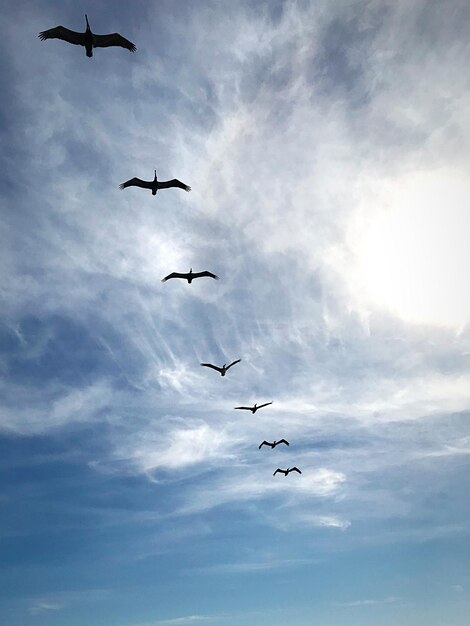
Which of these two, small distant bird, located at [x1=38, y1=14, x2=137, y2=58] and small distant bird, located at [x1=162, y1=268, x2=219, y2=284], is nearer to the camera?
small distant bird, located at [x1=38, y1=14, x2=137, y2=58]

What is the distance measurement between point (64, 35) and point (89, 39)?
182 centimetres

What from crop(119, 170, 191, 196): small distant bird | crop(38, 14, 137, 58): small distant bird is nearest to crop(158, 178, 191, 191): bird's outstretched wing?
crop(119, 170, 191, 196): small distant bird

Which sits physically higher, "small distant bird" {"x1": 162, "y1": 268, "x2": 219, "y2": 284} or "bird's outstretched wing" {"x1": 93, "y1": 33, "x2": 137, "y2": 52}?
"bird's outstretched wing" {"x1": 93, "y1": 33, "x2": 137, "y2": 52}

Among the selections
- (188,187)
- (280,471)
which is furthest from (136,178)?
(280,471)

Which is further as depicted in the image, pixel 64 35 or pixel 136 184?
pixel 136 184

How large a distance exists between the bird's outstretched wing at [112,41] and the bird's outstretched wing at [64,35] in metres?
1.05

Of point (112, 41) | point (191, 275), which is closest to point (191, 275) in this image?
point (191, 275)

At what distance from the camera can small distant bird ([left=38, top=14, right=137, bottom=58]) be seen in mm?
35938

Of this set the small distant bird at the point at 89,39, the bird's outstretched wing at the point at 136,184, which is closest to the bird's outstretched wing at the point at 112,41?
the small distant bird at the point at 89,39

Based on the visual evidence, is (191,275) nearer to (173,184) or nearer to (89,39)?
(173,184)

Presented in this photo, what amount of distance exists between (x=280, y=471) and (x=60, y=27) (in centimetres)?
6292

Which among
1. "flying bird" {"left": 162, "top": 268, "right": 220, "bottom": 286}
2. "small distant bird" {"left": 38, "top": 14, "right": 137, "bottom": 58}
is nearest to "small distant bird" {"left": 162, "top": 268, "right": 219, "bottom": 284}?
"flying bird" {"left": 162, "top": 268, "right": 220, "bottom": 286}

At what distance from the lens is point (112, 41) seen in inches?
1455

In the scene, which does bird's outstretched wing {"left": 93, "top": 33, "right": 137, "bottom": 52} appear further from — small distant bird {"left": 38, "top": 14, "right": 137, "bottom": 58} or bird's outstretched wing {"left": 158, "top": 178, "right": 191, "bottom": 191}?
bird's outstretched wing {"left": 158, "top": 178, "right": 191, "bottom": 191}
